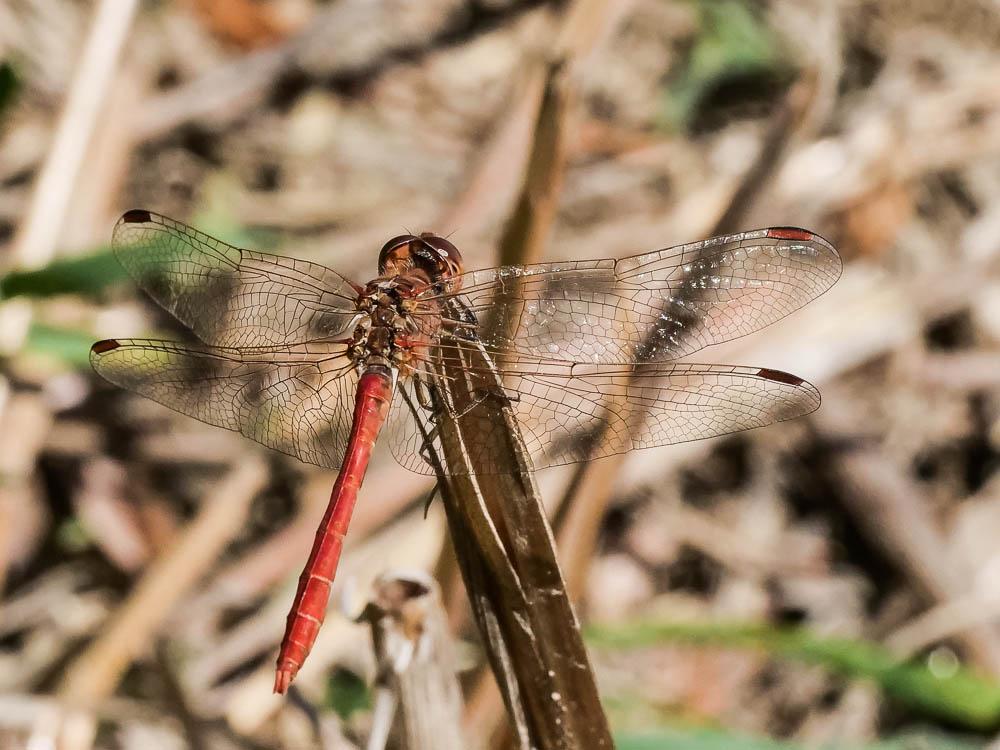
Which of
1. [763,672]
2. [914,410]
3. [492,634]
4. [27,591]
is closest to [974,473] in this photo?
[914,410]

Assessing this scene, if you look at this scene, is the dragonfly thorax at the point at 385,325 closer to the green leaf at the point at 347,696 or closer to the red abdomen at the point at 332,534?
the red abdomen at the point at 332,534

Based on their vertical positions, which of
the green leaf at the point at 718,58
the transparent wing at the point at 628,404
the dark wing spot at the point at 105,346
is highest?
the green leaf at the point at 718,58

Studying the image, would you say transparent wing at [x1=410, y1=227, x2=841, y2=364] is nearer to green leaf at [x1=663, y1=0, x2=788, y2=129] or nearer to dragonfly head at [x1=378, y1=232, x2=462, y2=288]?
dragonfly head at [x1=378, y1=232, x2=462, y2=288]

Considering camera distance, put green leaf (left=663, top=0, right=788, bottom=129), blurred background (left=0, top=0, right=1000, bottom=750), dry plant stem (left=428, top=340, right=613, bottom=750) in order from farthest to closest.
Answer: green leaf (left=663, top=0, right=788, bottom=129) < blurred background (left=0, top=0, right=1000, bottom=750) < dry plant stem (left=428, top=340, right=613, bottom=750)

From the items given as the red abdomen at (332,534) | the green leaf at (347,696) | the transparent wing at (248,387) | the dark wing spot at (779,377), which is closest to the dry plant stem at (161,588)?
the green leaf at (347,696)

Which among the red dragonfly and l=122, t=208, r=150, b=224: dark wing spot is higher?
l=122, t=208, r=150, b=224: dark wing spot

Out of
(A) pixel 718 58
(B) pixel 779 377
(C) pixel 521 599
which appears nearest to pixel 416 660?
(C) pixel 521 599

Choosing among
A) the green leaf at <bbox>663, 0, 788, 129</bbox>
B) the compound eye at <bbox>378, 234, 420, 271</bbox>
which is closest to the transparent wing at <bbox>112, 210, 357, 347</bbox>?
the compound eye at <bbox>378, 234, 420, 271</bbox>

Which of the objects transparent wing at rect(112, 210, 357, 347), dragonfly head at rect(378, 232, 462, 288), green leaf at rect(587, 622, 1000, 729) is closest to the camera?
dragonfly head at rect(378, 232, 462, 288)
